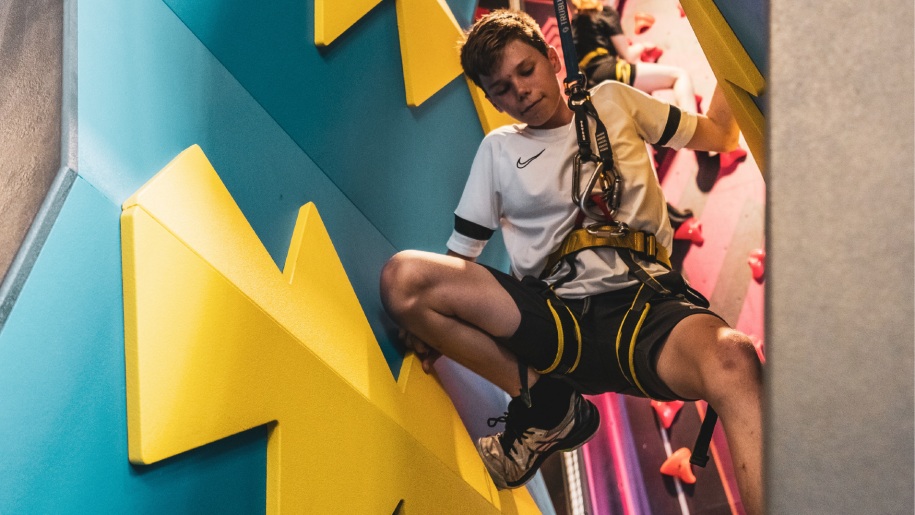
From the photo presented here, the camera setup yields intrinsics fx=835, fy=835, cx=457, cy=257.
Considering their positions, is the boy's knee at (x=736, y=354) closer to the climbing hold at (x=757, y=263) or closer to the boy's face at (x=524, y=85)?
the boy's face at (x=524, y=85)

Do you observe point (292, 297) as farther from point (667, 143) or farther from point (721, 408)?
point (667, 143)

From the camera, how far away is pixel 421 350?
1.50m

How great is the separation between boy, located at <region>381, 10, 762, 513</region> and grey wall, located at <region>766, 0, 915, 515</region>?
732 mm

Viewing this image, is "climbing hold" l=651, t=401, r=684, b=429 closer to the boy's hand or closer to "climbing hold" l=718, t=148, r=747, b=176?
→ "climbing hold" l=718, t=148, r=747, b=176

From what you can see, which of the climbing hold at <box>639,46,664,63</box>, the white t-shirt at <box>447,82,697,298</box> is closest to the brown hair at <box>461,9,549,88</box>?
the white t-shirt at <box>447,82,697,298</box>

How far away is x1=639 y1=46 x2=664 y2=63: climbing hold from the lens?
2518 mm

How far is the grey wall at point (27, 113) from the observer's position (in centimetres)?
78

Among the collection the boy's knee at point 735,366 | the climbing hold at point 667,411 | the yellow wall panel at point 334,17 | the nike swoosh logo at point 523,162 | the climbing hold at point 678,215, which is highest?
the yellow wall panel at point 334,17

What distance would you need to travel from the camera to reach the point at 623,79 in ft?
7.88

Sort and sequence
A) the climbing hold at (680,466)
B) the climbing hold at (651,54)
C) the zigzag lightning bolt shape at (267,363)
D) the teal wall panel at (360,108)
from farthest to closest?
the climbing hold at (651,54) → the climbing hold at (680,466) → the teal wall panel at (360,108) → the zigzag lightning bolt shape at (267,363)

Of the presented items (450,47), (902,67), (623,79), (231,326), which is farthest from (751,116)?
(623,79)

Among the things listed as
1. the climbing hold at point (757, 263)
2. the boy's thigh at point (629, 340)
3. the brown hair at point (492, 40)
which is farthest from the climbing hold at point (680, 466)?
the brown hair at point (492, 40)

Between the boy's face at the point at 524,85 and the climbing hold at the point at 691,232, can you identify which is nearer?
the boy's face at the point at 524,85

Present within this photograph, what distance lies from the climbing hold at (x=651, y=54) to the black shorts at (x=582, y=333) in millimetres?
1349
